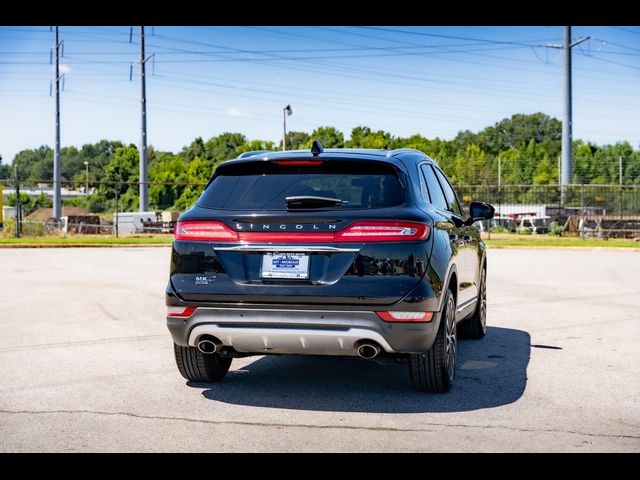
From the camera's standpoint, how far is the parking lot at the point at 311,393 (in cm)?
548

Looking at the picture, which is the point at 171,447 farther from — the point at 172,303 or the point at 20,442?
the point at 172,303

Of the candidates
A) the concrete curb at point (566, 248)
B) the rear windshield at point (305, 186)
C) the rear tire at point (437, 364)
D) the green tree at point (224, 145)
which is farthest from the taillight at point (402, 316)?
the green tree at point (224, 145)

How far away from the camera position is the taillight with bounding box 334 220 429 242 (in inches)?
243

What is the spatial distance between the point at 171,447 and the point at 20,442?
0.93 metres

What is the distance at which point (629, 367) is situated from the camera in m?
8.05

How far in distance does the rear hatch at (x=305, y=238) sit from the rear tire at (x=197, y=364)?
699 mm

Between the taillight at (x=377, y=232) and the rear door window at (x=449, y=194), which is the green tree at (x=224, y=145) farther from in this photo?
the taillight at (x=377, y=232)

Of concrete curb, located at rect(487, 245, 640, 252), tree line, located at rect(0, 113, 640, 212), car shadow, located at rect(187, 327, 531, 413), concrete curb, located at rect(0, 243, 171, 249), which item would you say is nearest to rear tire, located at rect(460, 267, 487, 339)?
car shadow, located at rect(187, 327, 531, 413)

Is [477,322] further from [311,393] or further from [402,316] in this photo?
[402,316]

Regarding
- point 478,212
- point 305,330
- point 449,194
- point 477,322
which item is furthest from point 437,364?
point 477,322

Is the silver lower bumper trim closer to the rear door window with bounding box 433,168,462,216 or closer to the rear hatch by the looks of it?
the rear hatch

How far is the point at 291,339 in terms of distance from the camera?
6176 millimetres
